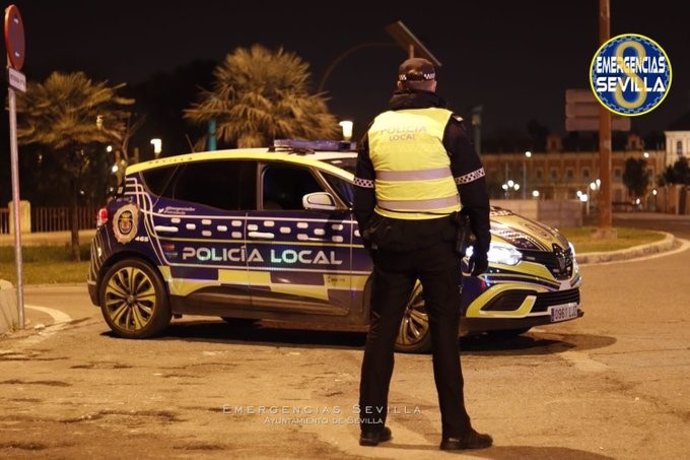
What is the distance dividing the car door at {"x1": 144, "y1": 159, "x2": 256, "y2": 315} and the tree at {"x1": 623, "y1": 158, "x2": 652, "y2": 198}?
129m

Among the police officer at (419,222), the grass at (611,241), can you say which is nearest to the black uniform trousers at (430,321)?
the police officer at (419,222)

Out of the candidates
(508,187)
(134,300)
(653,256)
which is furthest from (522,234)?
(508,187)

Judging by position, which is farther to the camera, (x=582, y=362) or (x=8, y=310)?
(x=8, y=310)

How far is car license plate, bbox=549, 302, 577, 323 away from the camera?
9039 millimetres

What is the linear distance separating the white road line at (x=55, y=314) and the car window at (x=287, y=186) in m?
3.00

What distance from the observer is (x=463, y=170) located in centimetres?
564

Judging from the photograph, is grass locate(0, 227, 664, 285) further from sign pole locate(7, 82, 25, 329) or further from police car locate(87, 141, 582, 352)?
police car locate(87, 141, 582, 352)

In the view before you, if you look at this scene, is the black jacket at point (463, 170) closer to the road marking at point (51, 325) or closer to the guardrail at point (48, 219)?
the road marking at point (51, 325)

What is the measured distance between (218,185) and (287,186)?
0.61 metres

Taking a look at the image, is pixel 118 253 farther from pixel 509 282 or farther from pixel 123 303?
pixel 509 282

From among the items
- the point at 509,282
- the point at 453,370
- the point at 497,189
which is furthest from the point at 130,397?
the point at 497,189

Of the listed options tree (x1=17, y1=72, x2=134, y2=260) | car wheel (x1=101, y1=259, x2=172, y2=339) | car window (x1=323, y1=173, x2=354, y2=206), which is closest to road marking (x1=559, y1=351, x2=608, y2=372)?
car window (x1=323, y1=173, x2=354, y2=206)

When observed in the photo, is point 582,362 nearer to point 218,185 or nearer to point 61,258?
point 218,185

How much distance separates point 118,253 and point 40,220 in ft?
100.0
